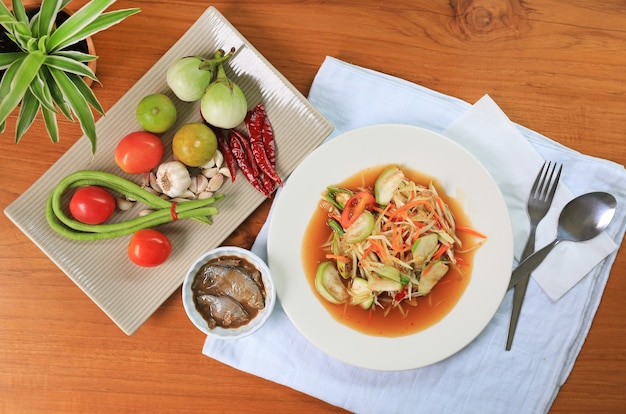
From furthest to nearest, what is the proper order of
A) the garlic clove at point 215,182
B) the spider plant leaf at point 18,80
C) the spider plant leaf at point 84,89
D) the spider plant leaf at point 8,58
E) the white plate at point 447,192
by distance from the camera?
the garlic clove at point 215,182, the white plate at point 447,192, the spider plant leaf at point 84,89, the spider plant leaf at point 8,58, the spider plant leaf at point 18,80

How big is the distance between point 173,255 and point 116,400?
2.19 ft

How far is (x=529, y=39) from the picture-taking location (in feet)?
7.11

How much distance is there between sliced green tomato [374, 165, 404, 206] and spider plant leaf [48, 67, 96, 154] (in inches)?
40.8

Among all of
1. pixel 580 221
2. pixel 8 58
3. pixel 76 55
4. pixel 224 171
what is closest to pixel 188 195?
pixel 224 171

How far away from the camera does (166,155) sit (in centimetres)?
214

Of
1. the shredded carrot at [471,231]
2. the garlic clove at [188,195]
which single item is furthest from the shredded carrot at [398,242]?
the garlic clove at [188,195]

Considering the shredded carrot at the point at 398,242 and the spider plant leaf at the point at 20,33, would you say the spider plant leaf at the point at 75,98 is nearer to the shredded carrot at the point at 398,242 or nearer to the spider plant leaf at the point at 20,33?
the spider plant leaf at the point at 20,33

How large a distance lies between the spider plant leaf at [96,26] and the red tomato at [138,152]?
0.44 metres

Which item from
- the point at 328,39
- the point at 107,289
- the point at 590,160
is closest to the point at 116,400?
the point at 107,289

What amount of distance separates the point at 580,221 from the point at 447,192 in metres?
0.52

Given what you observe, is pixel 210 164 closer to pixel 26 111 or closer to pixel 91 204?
pixel 91 204

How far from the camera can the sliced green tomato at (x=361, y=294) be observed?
6.73ft

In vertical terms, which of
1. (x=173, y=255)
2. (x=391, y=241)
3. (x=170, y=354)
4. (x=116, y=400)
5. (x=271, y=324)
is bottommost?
(x=116, y=400)

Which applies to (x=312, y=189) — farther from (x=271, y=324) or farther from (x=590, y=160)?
(x=590, y=160)
